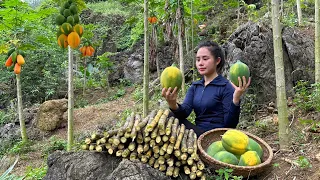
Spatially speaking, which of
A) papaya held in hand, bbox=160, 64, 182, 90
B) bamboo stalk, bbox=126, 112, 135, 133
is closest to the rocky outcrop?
papaya held in hand, bbox=160, 64, 182, 90

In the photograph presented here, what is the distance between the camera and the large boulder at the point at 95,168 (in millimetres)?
2285

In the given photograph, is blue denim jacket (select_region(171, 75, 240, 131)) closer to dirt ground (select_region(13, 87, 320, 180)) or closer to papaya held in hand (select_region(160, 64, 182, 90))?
papaya held in hand (select_region(160, 64, 182, 90))

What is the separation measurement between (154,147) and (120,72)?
41.9ft

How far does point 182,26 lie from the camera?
7242 millimetres

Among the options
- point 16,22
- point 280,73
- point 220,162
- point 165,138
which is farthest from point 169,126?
point 16,22

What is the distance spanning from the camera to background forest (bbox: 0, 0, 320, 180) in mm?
4309

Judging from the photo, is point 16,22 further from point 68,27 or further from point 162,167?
point 162,167

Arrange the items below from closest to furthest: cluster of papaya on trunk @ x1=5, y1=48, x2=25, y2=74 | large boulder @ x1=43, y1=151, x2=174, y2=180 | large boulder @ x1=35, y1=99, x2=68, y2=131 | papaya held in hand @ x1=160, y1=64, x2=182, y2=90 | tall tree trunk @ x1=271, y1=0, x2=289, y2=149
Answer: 1. large boulder @ x1=43, y1=151, x2=174, y2=180
2. papaya held in hand @ x1=160, y1=64, x2=182, y2=90
3. tall tree trunk @ x1=271, y1=0, x2=289, y2=149
4. cluster of papaya on trunk @ x1=5, y1=48, x2=25, y2=74
5. large boulder @ x1=35, y1=99, x2=68, y2=131

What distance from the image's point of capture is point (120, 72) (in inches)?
588

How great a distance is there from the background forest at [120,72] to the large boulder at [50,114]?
0.20 metres

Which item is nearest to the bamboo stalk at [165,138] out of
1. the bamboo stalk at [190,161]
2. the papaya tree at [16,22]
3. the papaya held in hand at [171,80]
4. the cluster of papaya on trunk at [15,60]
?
the bamboo stalk at [190,161]

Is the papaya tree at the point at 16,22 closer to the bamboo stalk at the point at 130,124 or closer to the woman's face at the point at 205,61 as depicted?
the woman's face at the point at 205,61

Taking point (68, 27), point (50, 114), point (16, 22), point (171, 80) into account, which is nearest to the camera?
point (171, 80)

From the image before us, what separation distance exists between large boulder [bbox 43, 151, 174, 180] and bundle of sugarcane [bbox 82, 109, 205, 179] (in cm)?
7
